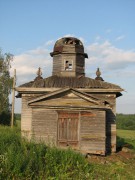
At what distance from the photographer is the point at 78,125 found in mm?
19344

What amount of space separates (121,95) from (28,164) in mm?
→ 13992

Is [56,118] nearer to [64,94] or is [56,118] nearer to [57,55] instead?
[64,94]

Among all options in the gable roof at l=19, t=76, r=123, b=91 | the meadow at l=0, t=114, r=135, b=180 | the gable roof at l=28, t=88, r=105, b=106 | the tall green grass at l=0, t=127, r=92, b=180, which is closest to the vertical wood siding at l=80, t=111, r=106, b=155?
the gable roof at l=28, t=88, r=105, b=106

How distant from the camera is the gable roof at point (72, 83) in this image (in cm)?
2186

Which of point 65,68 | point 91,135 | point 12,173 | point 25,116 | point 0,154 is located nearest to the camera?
point 12,173

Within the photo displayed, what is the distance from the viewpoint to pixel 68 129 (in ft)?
63.8

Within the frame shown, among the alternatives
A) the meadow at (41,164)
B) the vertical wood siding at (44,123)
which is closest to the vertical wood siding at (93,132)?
the vertical wood siding at (44,123)

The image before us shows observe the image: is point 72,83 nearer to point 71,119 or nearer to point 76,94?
point 76,94

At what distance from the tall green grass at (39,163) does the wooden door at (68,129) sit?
677 centimetres

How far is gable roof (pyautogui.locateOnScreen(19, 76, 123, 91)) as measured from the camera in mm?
21859

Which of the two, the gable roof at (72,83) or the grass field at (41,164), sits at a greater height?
the gable roof at (72,83)

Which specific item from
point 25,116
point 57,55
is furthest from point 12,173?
point 57,55

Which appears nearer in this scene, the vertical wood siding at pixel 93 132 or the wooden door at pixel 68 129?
the vertical wood siding at pixel 93 132

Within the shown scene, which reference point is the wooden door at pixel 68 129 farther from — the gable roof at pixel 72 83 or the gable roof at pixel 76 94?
the gable roof at pixel 72 83
